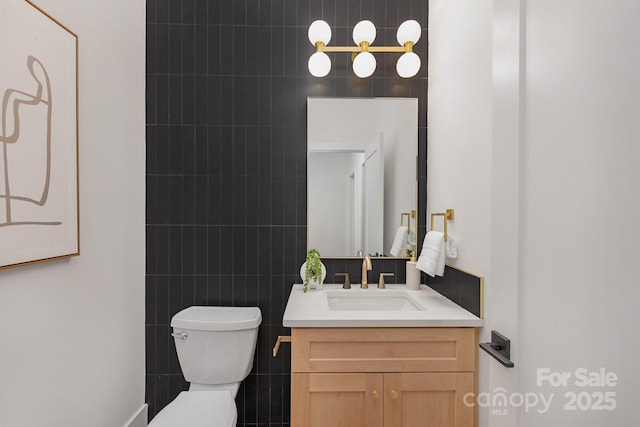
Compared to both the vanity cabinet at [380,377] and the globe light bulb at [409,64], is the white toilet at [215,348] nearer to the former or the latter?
the vanity cabinet at [380,377]

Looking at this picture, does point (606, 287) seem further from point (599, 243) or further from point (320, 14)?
point (320, 14)

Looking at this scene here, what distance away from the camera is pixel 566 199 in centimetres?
71

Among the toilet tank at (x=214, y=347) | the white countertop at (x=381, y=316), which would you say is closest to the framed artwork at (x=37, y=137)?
the toilet tank at (x=214, y=347)

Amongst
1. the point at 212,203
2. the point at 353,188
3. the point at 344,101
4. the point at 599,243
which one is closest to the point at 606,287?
the point at 599,243

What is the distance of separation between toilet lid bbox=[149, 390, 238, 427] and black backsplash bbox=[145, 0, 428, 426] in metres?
0.48

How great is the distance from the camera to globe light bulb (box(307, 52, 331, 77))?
81.7 inches

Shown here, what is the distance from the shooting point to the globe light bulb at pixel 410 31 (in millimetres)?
2062

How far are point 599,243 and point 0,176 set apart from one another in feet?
4.77

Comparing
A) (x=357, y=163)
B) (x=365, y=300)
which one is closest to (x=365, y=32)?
(x=357, y=163)

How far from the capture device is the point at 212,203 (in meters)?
2.24

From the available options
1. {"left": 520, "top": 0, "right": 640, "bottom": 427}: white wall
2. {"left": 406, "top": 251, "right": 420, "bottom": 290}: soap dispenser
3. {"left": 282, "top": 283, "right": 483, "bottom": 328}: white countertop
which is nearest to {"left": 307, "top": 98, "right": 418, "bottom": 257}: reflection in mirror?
{"left": 406, "top": 251, "right": 420, "bottom": 290}: soap dispenser

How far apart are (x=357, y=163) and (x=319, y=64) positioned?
1.84ft

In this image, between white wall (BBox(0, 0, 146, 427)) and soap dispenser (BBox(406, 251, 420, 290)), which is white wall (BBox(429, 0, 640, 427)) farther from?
white wall (BBox(0, 0, 146, 427))

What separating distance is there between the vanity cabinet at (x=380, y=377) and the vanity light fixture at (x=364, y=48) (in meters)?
1.32
